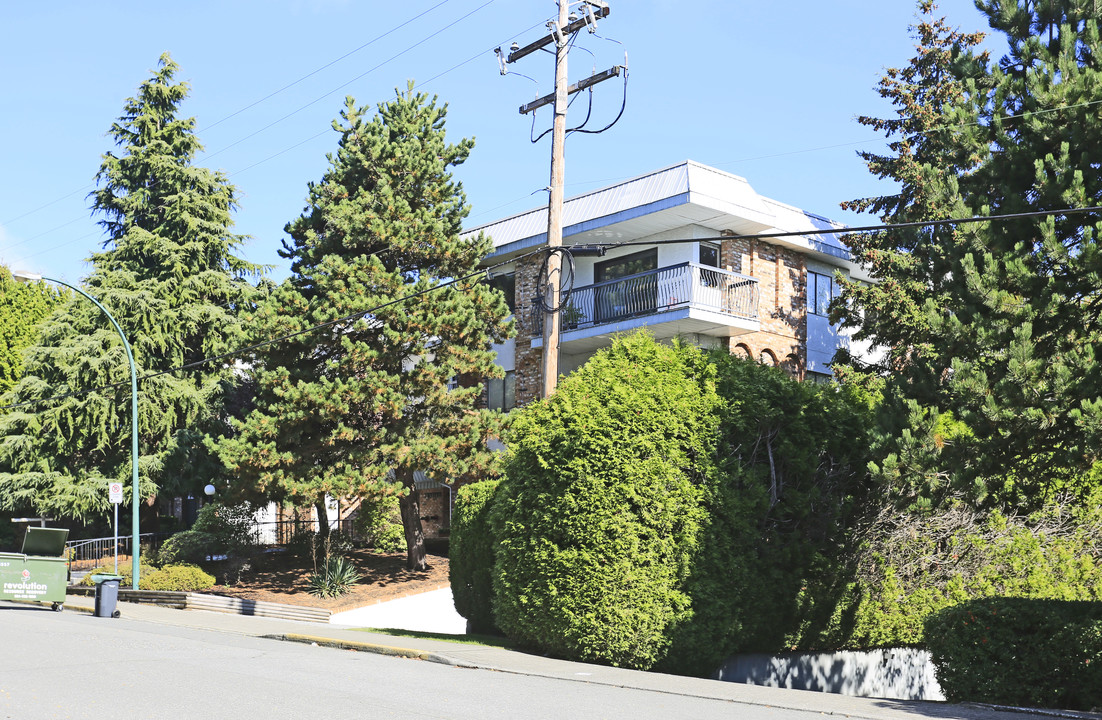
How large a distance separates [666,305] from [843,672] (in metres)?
11.2

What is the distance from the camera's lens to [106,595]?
21.0m

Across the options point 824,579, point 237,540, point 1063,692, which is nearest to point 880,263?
point 824,579

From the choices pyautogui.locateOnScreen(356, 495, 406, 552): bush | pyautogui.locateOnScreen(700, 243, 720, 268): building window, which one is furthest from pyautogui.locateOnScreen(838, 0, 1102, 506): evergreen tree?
pyautogui.locateOnScreen(356, 495, 406, 552): bush

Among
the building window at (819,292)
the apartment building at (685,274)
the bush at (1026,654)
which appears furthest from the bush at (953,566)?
the building window at (819,292)

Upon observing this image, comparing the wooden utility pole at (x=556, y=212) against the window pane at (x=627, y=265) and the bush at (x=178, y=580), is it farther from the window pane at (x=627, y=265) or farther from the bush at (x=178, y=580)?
the bush at (x=178, y=580)

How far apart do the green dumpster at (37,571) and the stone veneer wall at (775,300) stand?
1671cm

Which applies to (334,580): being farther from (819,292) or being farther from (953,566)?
(953,566)

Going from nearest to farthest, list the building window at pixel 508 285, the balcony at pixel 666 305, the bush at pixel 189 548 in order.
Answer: the balcony at pixel 666 305 → the bush at pixel 189 548 → the building window at pixel 508 285

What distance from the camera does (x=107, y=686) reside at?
10258mm

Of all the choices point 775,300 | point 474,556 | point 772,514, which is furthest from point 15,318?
point 772,514

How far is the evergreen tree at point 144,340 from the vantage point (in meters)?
32.1

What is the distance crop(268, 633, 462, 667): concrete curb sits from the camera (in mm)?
13047

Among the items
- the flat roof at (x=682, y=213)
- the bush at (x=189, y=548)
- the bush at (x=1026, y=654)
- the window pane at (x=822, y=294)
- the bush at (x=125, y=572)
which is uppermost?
the flat roof at (x=682, y=213)

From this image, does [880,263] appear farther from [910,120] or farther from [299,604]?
[299,604]
